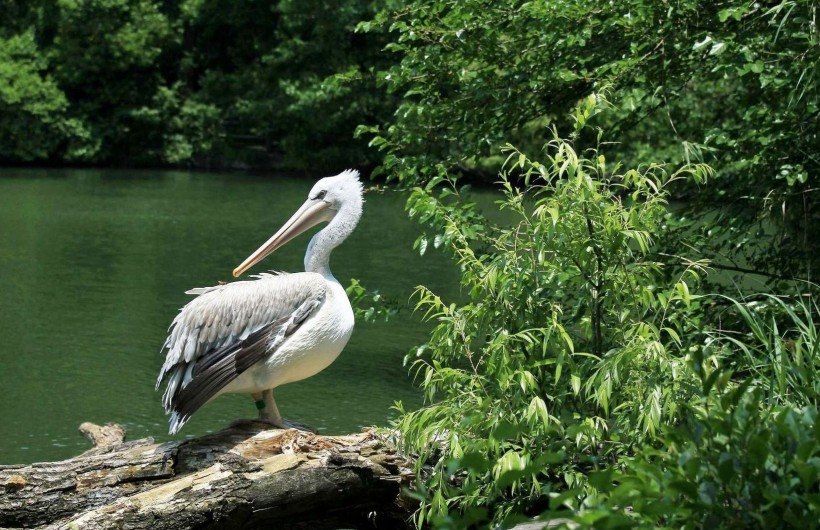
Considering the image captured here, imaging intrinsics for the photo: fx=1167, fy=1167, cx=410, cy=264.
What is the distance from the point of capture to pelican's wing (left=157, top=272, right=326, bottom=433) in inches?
237

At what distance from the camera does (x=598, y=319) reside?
5.66 m

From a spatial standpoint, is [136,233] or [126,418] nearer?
[126,418]

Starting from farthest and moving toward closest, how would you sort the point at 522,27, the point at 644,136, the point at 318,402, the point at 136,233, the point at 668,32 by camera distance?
the point at 644,136, the point at 136,233, the point at 318,402, the point at 522,27, the point at 668,32

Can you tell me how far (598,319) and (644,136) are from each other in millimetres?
23928

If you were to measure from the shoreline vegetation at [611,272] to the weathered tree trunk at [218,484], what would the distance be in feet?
1.00

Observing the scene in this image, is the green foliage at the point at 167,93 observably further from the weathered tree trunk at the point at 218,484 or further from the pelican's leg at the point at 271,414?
the weathered tree trunk at the point at 218,484

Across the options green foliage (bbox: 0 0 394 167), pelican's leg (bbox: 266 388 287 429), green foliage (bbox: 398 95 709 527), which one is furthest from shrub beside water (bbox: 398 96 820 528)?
green foliage (bbox: 0 0 394 167)

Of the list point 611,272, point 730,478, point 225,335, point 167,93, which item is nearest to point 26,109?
point 167,93

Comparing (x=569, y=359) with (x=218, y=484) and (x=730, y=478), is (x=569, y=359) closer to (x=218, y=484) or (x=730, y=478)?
(x=218, y=484)

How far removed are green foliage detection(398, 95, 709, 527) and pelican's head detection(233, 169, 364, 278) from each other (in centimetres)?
105

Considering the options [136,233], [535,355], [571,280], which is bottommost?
[136,233]

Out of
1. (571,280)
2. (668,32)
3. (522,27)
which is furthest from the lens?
(522,27)

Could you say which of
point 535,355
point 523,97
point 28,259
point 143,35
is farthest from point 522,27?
point 143,35

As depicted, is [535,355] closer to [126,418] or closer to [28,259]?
[126,418]
